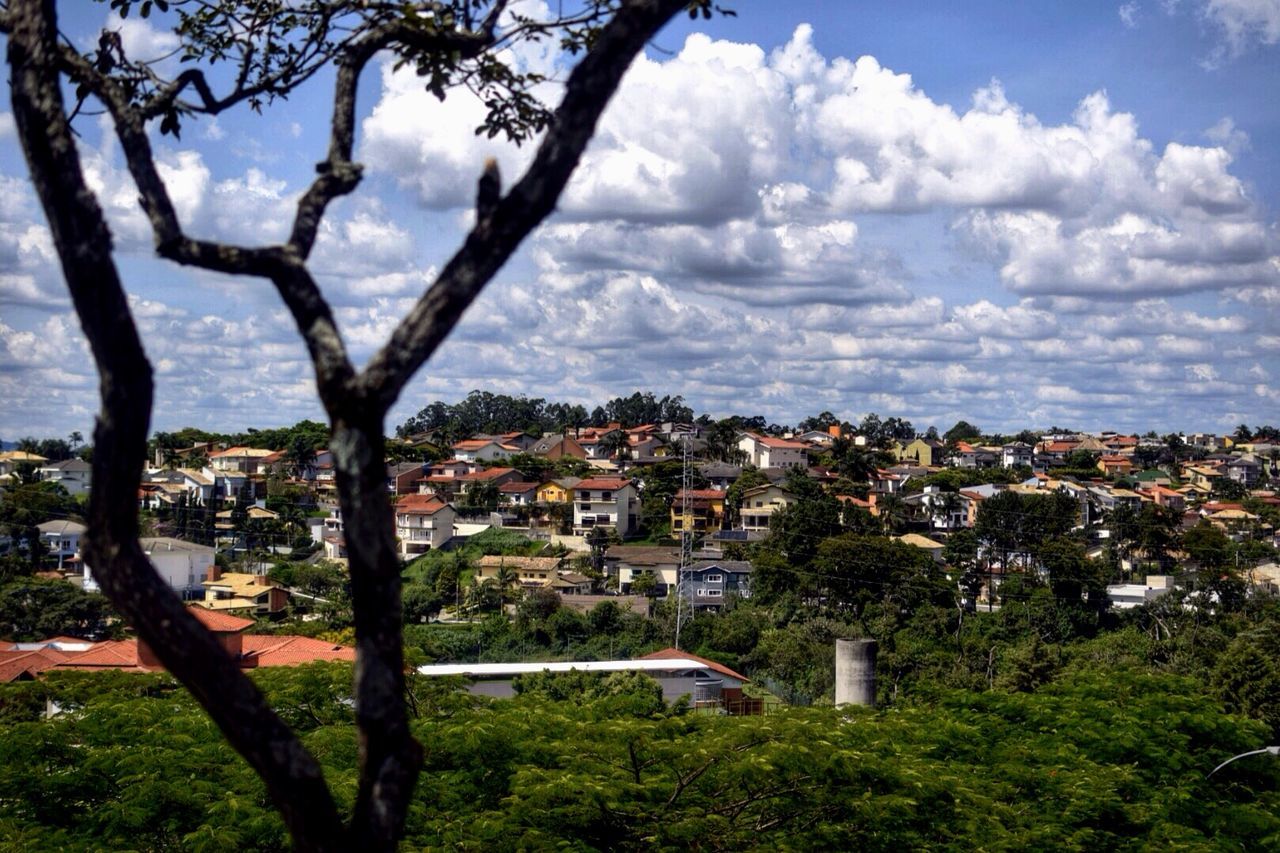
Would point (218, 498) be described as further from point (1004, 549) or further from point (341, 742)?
point (341, 742)

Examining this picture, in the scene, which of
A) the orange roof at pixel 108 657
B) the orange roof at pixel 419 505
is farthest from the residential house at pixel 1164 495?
the orange roof at pixel 108 657

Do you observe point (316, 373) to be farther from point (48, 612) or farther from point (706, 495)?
point (706, 495)

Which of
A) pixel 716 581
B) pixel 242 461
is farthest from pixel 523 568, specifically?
pixel 242 461

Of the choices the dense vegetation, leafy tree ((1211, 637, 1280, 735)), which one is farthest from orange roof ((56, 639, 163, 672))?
leafy tree ((1211, 637, 1280, 735))

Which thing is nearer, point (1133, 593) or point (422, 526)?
point (1133, 593)

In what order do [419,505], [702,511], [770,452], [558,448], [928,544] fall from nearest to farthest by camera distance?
[928,544]
[419,505]
[702,511]
[770,452]
[558,448]

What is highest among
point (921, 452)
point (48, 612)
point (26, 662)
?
point (921, 452)
